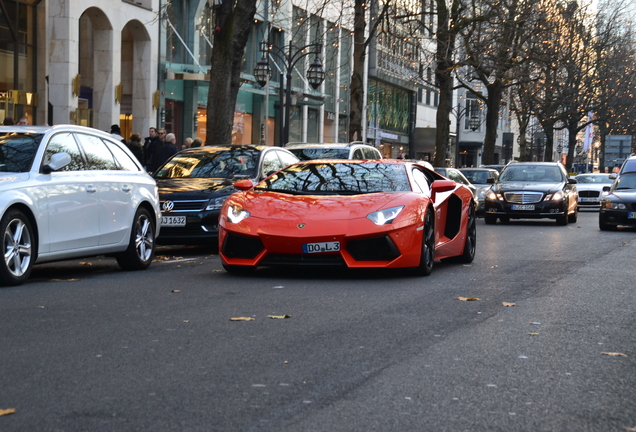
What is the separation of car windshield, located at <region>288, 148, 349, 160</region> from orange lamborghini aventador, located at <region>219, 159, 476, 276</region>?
816cm

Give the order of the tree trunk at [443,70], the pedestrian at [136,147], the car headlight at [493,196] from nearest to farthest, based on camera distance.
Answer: the pedestrian at [136,147] < the car headlight at [493,196] < the tree trunk at [443,70]

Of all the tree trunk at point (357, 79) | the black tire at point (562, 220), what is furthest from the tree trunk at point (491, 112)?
the black tire at point (562, 220)

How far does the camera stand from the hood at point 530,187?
26156mm

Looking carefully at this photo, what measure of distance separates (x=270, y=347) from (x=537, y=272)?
648cm

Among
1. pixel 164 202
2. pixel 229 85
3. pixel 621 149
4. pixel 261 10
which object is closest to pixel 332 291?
pixel 164 202

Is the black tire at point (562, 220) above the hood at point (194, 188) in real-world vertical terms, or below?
below

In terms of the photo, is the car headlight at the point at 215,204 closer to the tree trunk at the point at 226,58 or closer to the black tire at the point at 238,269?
the black tire at the point at 238,269

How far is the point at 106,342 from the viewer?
679 cm

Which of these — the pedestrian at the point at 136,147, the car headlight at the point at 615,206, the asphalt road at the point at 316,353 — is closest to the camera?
the asphalt road at the point at 316,353

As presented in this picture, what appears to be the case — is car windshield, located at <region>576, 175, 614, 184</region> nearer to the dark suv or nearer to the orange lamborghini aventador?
the dark suv

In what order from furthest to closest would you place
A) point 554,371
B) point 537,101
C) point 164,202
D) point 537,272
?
point 537,101 → point 164,202 → point 537,272 → point 554,371

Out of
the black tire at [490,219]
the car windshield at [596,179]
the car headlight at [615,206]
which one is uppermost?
the car headlight at [615,206]

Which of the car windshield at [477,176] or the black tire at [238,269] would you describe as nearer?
the black tire at [238,269]

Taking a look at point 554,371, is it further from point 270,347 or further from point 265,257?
point 265,257
